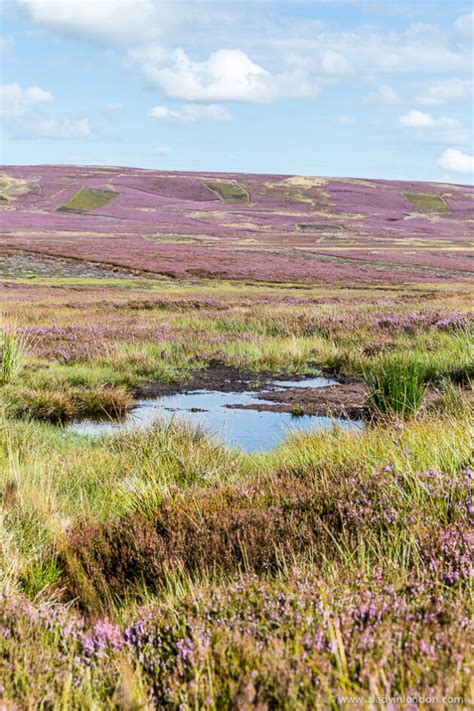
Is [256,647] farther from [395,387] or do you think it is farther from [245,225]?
[245,225]

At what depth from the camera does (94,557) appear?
4.28 metres

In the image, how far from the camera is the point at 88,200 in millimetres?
110188

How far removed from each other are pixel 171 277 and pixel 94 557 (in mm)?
41989

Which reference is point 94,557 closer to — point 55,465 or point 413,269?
point 55,465

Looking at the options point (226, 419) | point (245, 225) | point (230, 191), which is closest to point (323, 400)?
point (226, 419)

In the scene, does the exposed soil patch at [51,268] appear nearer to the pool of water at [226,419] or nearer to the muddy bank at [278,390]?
the muddy bank at [278,390]

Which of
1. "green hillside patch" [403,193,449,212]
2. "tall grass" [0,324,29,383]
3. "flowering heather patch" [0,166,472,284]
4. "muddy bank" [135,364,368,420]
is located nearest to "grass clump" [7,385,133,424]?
"tall grass" [0,324,29,383]

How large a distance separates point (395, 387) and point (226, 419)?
2844 millimetres

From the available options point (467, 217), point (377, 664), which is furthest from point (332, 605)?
point (467, 217)

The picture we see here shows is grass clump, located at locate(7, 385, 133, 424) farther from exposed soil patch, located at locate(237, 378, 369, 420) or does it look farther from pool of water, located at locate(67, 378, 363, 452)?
exposed soil patch, located at locate(237, 378, 369, 420)

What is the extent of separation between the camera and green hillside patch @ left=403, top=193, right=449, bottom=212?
120375mm

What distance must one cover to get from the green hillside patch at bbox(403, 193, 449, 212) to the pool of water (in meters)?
112

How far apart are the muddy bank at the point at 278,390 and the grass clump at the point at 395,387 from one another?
0.46 meters

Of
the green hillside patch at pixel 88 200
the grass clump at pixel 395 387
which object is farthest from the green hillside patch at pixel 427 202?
the grass clump at pixel 395 387
